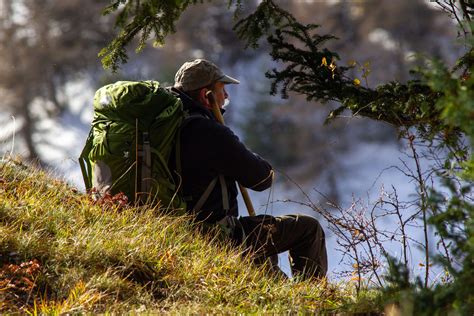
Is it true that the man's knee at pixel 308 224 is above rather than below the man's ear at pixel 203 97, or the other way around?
below

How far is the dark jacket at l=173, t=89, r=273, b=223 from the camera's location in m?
5.47

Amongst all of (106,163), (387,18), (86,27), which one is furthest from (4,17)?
(106,163)

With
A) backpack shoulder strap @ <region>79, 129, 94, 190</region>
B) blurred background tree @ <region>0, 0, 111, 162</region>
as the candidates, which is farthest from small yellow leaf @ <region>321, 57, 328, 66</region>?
blurred background tree @ <region>0, 0, 111, 162</region>

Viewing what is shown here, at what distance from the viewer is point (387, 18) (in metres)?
38.0

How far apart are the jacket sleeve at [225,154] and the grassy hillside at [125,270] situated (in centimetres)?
54

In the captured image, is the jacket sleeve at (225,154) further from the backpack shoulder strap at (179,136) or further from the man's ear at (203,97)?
the man's ear at (203,97)

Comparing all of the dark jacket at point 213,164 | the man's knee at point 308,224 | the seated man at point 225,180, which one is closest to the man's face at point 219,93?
the seated man at point 225,180

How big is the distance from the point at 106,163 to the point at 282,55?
1720 millimetres

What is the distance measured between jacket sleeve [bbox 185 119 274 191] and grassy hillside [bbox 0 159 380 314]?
54 cm

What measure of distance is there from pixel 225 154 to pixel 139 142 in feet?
2.31

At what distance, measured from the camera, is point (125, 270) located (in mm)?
4480

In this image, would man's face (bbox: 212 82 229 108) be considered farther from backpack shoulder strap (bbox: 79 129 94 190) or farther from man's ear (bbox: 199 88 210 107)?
backpack shoulder strap (bbox: 79 129 94 190)

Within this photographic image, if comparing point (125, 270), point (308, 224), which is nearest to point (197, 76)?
point (308, 224)

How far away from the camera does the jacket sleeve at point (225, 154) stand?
546 centimetres
